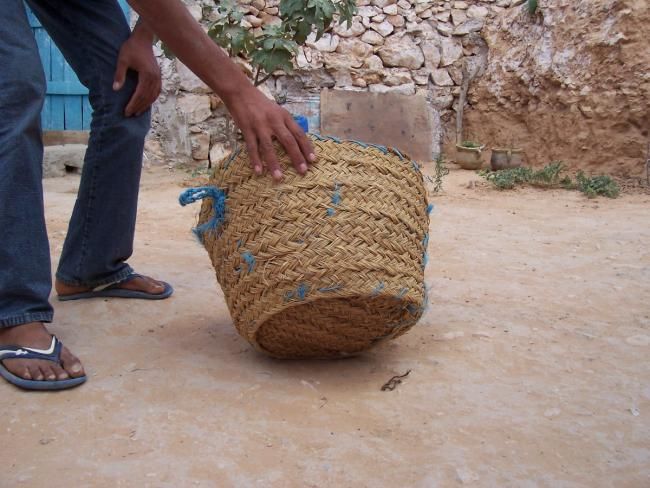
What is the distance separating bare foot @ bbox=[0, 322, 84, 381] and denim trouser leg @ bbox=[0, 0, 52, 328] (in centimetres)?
3

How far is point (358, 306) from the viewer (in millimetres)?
1490

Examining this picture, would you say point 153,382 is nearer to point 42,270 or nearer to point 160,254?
point 42,270

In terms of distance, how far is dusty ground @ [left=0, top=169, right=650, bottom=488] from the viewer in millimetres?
1178

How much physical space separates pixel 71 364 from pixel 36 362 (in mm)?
76

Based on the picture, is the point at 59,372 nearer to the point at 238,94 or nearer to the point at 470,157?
the point at 238,94

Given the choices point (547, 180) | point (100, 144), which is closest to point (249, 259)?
point (100, 144)

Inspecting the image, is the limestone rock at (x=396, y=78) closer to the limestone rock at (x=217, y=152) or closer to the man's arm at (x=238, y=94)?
the limestone rock at (x=217, y=152)

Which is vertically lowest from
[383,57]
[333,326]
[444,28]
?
[333,326]

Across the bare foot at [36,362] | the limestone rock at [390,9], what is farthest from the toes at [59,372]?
the limestone rock at [390,9]

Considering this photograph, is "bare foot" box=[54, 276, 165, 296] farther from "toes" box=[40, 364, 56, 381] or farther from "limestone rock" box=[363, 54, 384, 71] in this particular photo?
"limestone rock" box=[363, 54, 384, 71]

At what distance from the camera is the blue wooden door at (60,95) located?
6.41m

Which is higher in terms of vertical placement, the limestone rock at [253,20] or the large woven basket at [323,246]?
the limestone rock at [253,20]

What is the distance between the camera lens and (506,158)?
633 centimetres

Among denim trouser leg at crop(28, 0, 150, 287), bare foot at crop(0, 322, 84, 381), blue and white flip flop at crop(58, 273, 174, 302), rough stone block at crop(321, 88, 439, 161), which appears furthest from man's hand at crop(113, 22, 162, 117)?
rough stone block at crop(321, 88, 439, 161)
